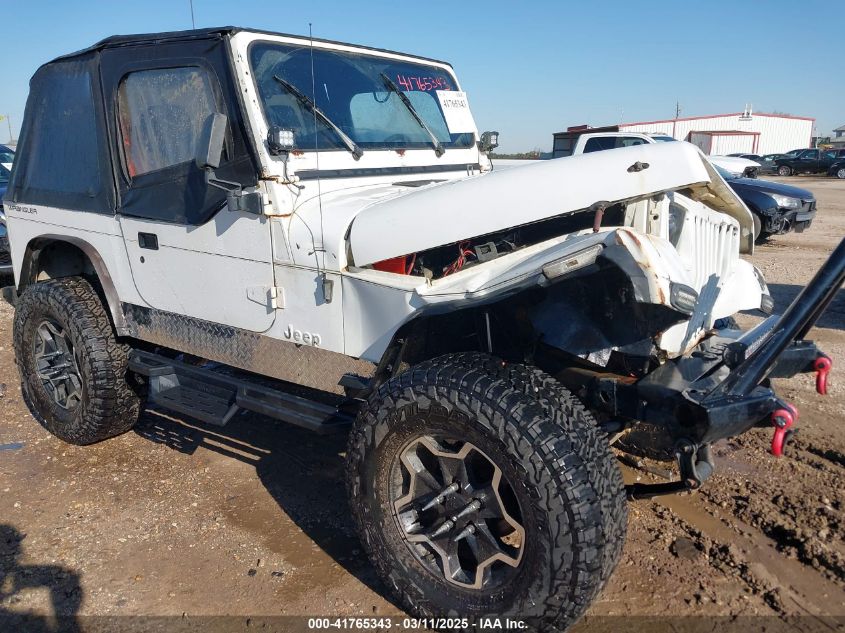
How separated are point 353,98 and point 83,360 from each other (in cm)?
219

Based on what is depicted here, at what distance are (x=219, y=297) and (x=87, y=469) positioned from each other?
1645 mm

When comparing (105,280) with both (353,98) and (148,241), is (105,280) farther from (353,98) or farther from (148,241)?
(353,98)

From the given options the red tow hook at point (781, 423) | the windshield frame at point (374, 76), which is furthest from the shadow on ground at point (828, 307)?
the red tow hook at point (781, 423)

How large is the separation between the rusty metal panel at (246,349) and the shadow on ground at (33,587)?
117 centimetres

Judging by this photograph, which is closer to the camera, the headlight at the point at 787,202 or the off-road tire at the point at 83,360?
the off-road tire at the point at 83,360

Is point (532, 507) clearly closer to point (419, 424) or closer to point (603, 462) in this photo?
point (603, 462)

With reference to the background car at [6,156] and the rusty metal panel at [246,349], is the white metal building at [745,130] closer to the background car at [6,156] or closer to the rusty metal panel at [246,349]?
the background car at [6,156]

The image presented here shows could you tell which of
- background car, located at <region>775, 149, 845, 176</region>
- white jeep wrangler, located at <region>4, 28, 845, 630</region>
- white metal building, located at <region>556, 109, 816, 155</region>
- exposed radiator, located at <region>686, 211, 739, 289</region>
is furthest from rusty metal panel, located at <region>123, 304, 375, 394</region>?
white metal building, located at <region>556, 109, 816, 155</region>

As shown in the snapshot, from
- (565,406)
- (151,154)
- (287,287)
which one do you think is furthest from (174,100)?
(565,406)

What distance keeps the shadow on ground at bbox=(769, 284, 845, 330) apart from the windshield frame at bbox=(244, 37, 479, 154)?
157 inches

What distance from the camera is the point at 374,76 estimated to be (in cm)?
362

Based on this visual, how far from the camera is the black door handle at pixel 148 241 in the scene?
3433 mm

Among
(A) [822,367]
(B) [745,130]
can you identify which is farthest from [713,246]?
(B) [745,130]

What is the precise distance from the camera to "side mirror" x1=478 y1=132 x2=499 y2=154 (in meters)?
4.21
